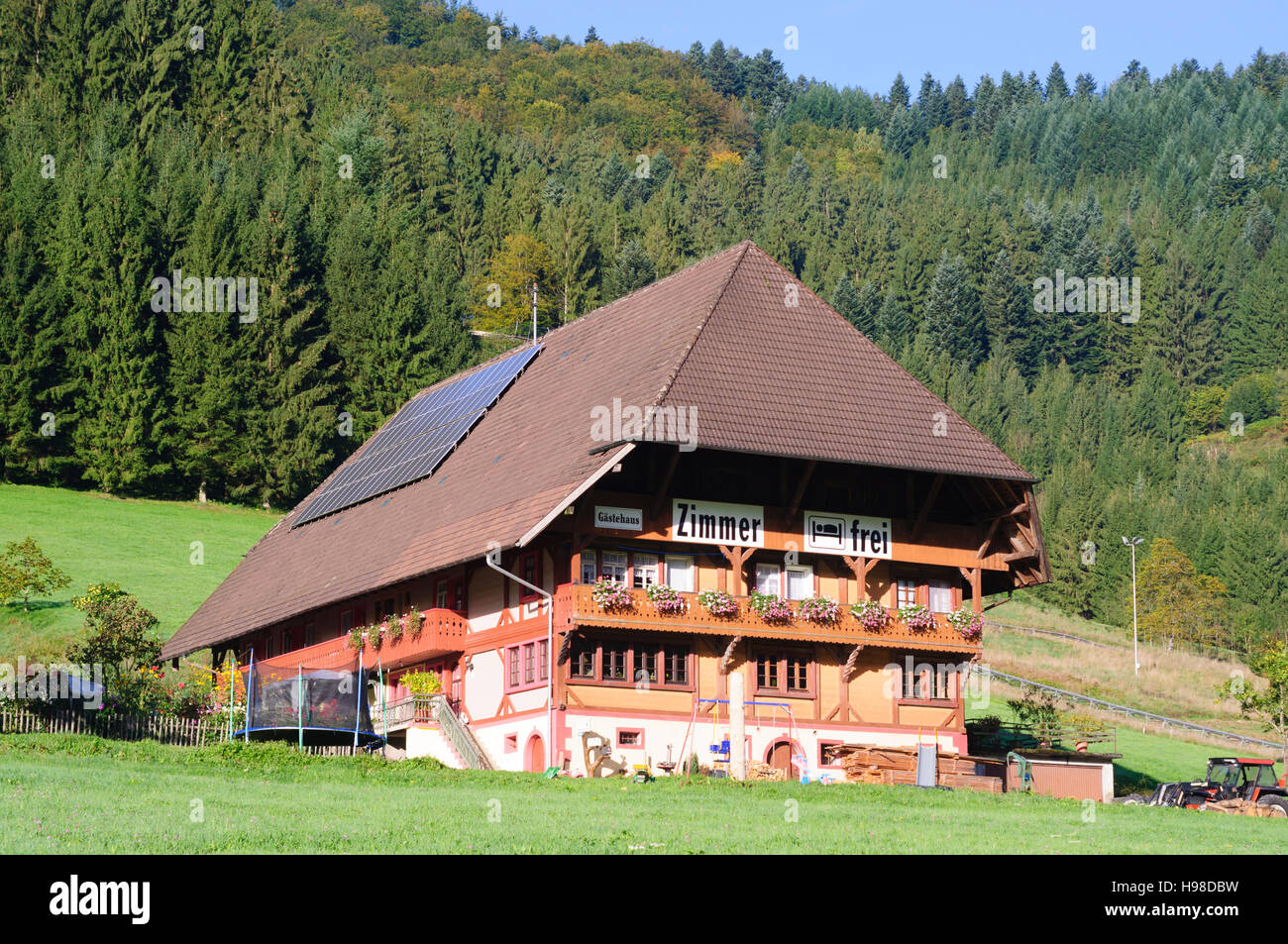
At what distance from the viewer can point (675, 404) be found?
39500 millimetres

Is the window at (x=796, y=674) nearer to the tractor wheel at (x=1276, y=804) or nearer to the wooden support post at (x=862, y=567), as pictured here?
the wooden support post at (x=862, y=567)

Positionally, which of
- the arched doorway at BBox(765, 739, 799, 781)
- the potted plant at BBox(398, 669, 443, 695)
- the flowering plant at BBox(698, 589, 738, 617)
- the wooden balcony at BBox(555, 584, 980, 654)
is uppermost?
the flowering plant at BBox(698, 589, 738, 617)

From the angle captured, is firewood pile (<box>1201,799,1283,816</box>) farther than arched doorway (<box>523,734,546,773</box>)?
No

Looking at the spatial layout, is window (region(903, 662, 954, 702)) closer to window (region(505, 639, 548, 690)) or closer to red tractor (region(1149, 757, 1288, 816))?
red tractor (region(1149, 757, 1288, 816))

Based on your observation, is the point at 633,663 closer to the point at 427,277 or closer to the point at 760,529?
the point at 760,529

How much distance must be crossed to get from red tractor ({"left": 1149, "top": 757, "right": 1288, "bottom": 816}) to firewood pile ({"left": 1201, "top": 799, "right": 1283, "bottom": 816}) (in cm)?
8

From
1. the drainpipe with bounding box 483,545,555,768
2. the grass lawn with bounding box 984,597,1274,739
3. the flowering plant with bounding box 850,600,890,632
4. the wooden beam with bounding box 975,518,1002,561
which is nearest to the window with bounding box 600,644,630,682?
the drainpipe with bounding box 483,545,555,768

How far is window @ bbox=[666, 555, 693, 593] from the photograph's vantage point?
40938mm

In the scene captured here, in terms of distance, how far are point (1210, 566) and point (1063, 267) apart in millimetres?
67612

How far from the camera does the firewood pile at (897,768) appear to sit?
37.3 m

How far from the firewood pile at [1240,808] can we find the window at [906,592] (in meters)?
10.1
